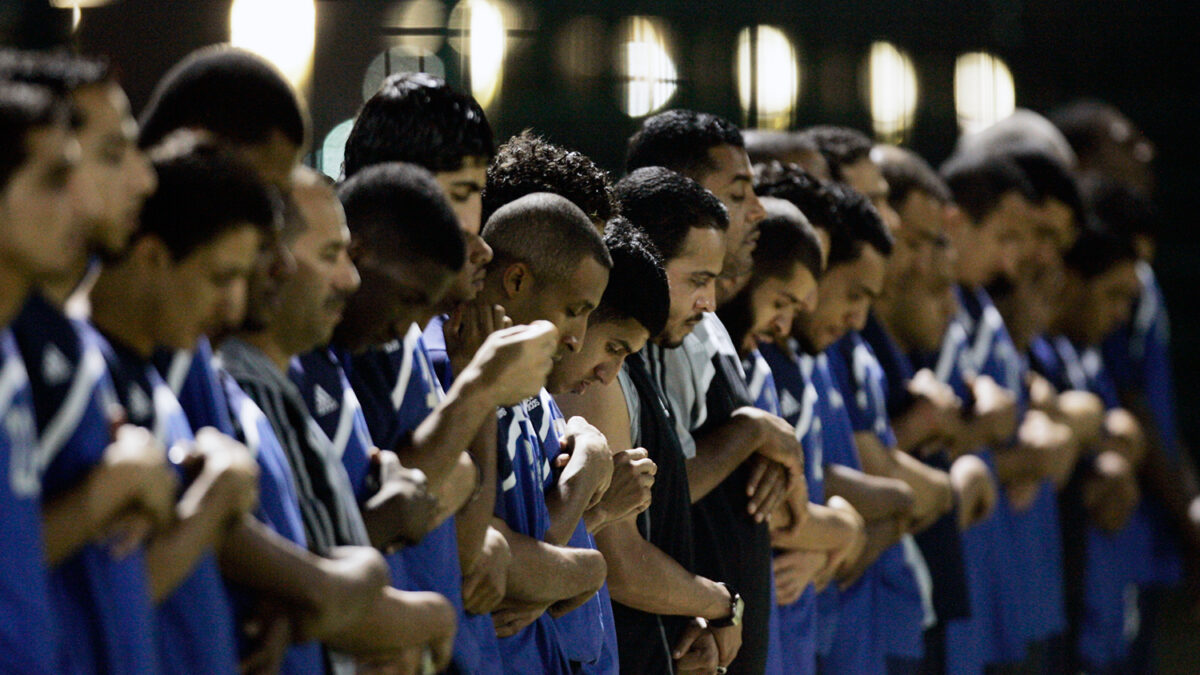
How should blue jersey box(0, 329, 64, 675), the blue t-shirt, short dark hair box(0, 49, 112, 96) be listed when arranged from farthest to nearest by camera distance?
the blue t-shirt → short dark hair box(0, 49, 112, 96) → blue jersey box(0, 329, 64, 675)

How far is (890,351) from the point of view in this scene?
4.51 meters

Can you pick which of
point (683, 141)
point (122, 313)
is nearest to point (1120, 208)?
point (683, 141)

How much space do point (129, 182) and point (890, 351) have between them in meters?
2.99

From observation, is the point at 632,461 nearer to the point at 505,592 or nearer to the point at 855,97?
the point at 505,592

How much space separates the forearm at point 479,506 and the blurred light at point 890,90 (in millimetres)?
3732

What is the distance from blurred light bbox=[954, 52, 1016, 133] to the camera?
21.0 feet

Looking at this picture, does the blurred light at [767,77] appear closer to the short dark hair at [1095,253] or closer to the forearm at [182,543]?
the short dark hair at [1095,253]

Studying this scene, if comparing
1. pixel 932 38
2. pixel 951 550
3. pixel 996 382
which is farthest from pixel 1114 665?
pixel 932 38

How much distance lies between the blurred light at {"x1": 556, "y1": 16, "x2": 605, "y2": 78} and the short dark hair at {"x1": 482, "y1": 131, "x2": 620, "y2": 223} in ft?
5.82

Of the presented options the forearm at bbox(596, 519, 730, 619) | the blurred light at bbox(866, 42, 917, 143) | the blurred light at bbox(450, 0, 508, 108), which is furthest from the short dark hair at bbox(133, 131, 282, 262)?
the blurred light at bbox(866, 42, 917, 143)

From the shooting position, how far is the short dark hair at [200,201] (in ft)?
6.15

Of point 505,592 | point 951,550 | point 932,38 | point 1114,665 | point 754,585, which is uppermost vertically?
point 932,38

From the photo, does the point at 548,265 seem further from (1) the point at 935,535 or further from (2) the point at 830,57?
(2) the point at 830,57

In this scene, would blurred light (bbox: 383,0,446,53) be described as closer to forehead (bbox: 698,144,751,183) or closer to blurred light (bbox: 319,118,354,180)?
blurred light (bbox: 319,118,354,180)
